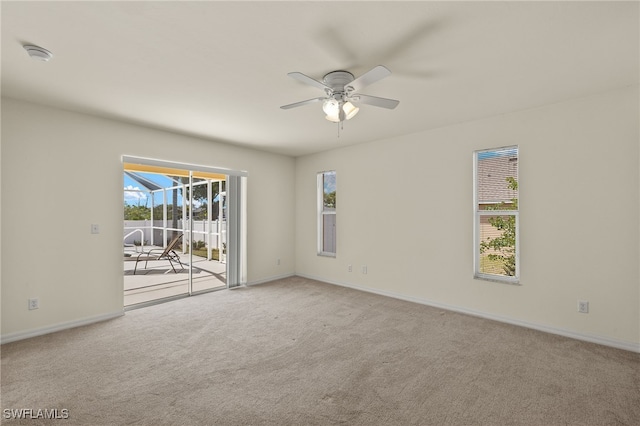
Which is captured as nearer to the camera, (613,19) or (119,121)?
(613,19)

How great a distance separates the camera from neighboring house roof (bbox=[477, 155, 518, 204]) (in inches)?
141

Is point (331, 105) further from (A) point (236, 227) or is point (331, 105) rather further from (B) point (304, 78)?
(A) point (236, 227)

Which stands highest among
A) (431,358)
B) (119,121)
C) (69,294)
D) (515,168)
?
(119,121)

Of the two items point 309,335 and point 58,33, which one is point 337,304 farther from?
point 58,33

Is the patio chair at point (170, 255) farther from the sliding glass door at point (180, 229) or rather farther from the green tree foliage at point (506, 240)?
the green tree foliage at point (506, 240)

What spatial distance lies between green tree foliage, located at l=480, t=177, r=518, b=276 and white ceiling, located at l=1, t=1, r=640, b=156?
1118 mm

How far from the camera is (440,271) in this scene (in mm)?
4086

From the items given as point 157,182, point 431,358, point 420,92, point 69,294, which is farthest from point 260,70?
point 157,182

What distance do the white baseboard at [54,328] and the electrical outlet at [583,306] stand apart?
Answer: 208 inches

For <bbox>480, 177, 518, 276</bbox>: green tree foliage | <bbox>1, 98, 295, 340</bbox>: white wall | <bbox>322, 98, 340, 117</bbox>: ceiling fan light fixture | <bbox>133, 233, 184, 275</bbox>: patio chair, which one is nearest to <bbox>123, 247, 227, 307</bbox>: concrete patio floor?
<bbox>133, 233, 184, 275</bbox>: patio chair

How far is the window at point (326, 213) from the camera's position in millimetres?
5590

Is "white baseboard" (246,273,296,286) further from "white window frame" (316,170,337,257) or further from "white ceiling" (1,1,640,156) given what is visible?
"white ceiling" (1,1,640,156)

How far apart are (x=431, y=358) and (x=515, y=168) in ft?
7.96

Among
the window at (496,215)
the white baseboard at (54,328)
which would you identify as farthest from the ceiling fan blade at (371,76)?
the white baseboard at (54,328)
